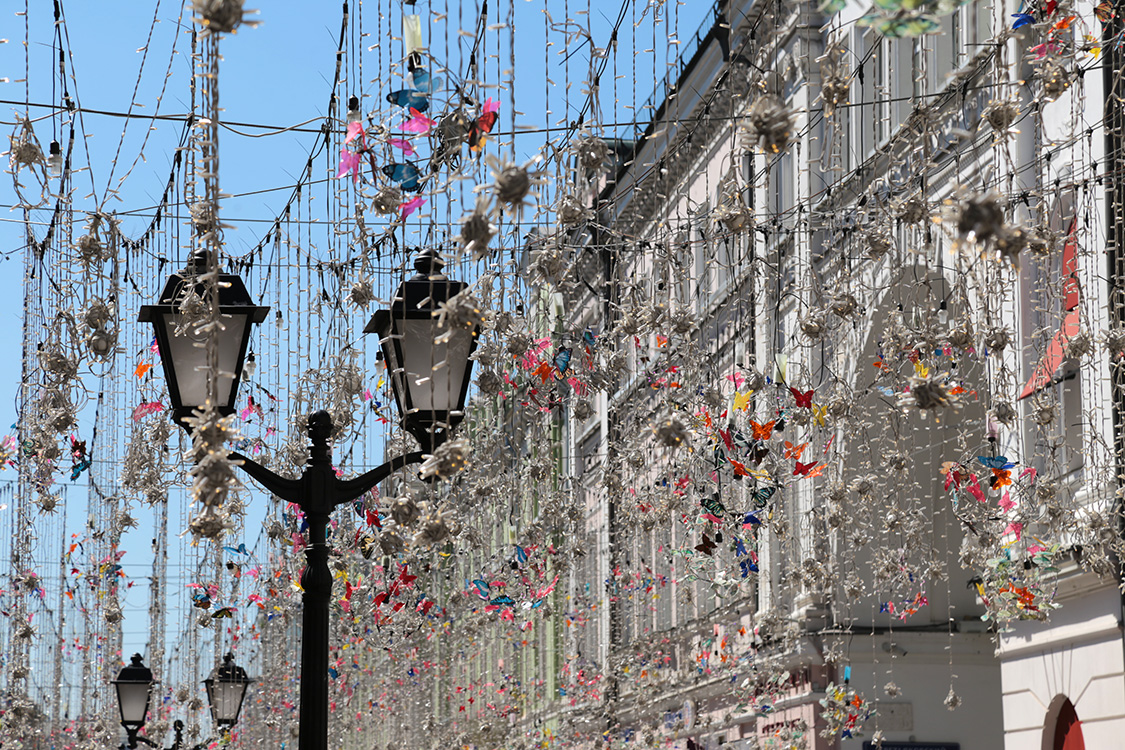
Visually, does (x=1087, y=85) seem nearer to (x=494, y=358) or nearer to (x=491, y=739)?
(x=494, y=358)

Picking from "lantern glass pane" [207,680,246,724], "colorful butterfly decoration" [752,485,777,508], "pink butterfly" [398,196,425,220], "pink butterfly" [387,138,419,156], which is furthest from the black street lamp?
"lantern glass pane" [207,680,246,724]

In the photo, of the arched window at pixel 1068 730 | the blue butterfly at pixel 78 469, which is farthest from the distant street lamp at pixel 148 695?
the arched window at pixel 1068 730

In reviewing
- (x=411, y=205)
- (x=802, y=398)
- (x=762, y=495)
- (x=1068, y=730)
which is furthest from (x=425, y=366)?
(x=1068, y=730)

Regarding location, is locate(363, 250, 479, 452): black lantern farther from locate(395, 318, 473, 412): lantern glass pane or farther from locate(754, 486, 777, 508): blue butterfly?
locate(754, 486, 777, 508): blue butterfly

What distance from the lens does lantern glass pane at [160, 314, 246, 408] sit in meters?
5.32

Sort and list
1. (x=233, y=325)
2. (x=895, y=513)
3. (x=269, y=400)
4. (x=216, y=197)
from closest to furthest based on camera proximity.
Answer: (x=216, y=197) < (x=233, y=325) < (x=895, y=513) < (x=269, y=400)

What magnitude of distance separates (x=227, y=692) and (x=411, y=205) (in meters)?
10.1

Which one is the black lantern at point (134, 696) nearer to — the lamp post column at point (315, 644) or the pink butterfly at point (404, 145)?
Answer: the lamp post column at point (315, 644)

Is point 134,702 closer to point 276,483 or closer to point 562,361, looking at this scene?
point 562,361

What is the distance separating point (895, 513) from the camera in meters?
9.63

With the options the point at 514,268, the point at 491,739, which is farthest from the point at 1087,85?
the point at 491,739

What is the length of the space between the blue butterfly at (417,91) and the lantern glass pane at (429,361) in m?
0.68

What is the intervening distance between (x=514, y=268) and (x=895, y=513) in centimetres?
369

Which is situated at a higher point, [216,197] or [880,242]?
[880,242]
